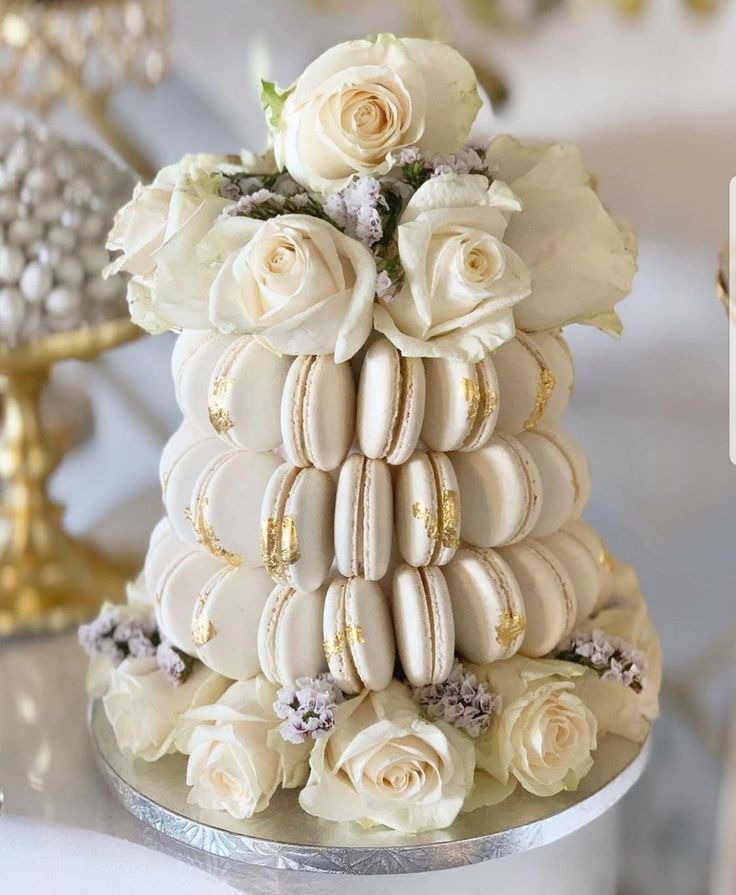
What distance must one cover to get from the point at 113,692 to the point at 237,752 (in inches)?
4.0

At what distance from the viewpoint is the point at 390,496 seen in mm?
545

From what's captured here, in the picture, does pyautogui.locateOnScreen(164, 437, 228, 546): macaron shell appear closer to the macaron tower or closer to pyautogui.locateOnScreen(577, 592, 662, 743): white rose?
the macaron tower

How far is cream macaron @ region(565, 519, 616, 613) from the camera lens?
2.10 ft

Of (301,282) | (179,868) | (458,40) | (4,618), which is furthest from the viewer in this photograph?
(458,40)

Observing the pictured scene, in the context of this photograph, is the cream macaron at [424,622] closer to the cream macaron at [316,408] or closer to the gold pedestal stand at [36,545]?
the cream macaron at [316,408]

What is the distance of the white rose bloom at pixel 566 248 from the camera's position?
0.56 metres

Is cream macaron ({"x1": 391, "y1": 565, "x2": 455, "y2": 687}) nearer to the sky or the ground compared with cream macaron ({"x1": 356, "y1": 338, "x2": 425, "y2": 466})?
nearer to the ground

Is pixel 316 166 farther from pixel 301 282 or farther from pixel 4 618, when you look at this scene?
pixel 4 618

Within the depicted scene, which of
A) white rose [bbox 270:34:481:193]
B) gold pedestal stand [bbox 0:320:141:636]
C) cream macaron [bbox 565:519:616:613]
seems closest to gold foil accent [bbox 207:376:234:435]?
white rose [bbox 270:34:481:193]

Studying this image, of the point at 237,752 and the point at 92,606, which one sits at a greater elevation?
the point at 92,606

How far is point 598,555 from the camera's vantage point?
25.4 inches

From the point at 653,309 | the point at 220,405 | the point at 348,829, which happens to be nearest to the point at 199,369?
the point at 220,405

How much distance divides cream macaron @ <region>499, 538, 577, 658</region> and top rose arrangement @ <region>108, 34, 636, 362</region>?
0.40ft

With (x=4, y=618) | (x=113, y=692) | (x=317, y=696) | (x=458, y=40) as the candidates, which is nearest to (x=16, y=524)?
(x=4, y=618)
